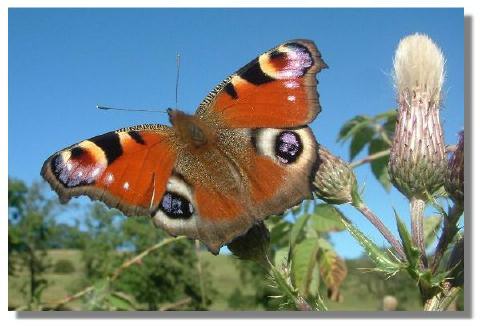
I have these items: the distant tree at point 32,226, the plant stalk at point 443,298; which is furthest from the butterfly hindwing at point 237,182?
the distant tree at point 32,226

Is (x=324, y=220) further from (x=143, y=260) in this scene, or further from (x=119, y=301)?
(x=143, y=260)

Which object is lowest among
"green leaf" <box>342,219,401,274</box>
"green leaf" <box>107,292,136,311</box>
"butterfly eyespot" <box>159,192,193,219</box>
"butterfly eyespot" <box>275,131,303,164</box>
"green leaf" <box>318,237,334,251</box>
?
"green leaf" <box>107,292,136,311</box>

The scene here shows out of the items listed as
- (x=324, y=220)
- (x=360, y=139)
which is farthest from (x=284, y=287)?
(x=360, y=139)

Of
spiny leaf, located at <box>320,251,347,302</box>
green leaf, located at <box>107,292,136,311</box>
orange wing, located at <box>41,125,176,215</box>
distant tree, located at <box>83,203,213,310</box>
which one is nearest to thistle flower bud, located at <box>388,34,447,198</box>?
orange wing, located at <box>41,125,176,215</box>

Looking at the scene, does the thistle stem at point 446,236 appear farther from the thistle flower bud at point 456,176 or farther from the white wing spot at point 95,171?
the white wing spot at point 95,171

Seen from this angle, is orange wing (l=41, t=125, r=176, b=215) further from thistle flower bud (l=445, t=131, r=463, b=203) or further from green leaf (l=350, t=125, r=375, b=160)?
green leaf (l=350, t=125, r=375, b=160)
